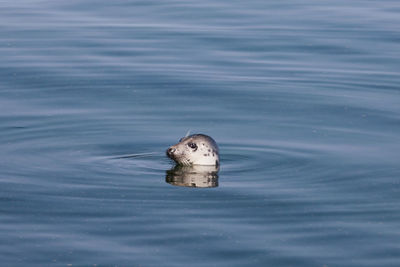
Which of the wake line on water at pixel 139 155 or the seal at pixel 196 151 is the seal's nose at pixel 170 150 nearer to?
the seal at pixel 196 151

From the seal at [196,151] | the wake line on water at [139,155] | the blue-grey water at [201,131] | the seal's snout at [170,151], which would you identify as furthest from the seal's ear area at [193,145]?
the wake line on water at [139,155]

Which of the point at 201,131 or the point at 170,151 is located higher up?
the point at 201,131

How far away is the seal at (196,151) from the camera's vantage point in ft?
39.4

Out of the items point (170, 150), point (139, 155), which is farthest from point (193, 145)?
point (139, 155)

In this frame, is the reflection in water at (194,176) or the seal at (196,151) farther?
the seal at (196,151)

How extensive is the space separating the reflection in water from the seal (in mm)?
99

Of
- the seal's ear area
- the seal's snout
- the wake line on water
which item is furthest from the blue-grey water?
the seal's ear area

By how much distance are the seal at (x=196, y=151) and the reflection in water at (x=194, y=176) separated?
0.10 m

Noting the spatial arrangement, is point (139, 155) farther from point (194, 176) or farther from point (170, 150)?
point (194, 176)

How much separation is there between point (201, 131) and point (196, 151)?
1.61 metres

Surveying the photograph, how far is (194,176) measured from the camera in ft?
39.1

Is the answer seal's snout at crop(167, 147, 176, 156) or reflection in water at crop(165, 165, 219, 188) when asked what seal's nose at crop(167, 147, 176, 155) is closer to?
seal's snout at crop(167, 147, 176, 156)

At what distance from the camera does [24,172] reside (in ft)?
38.7

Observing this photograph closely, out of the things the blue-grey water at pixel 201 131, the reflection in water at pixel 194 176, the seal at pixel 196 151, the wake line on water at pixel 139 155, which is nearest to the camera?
the blue-grey water at pixel 201 131
